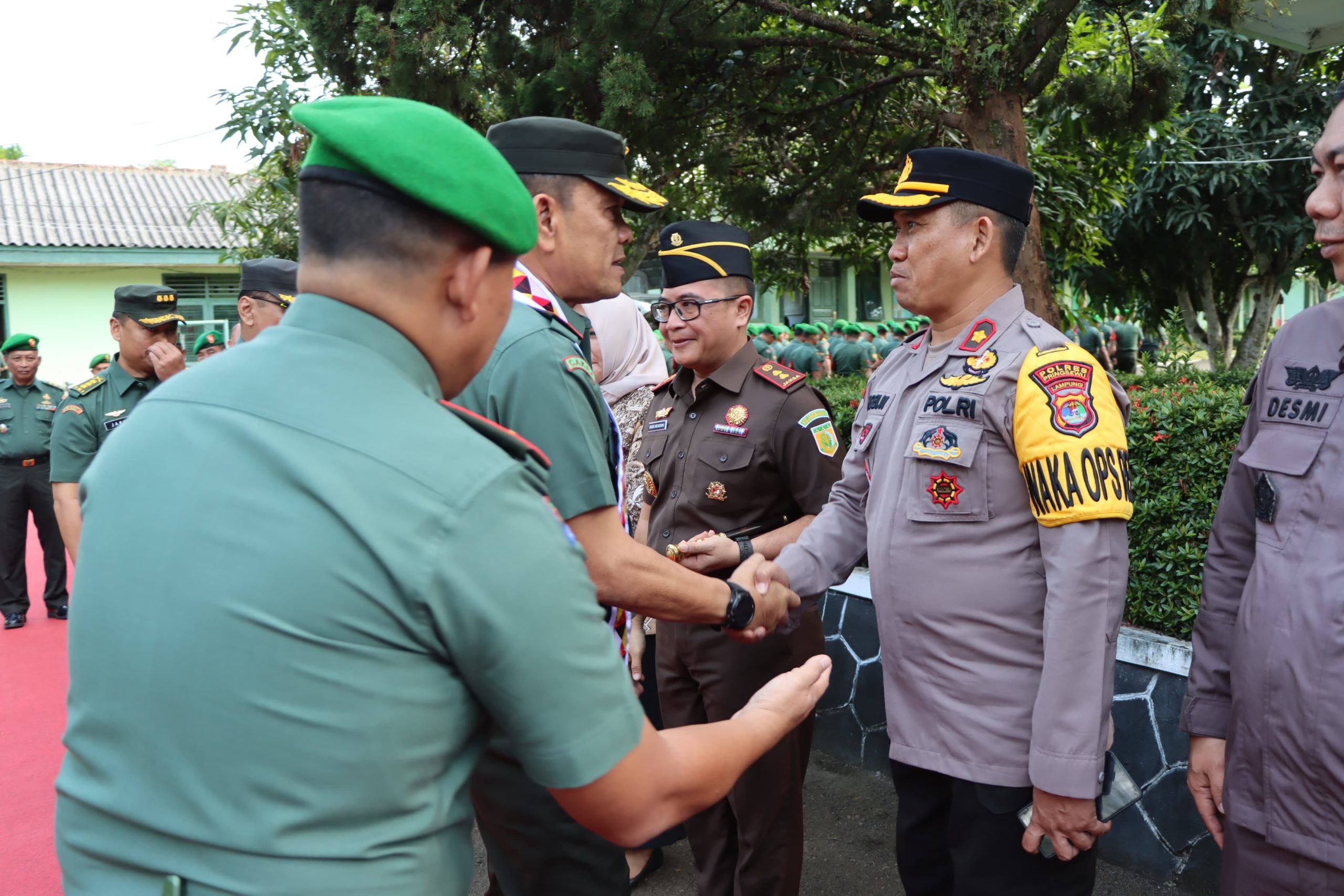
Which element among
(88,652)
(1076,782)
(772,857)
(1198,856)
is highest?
(88,652)

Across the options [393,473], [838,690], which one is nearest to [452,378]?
[393,473]

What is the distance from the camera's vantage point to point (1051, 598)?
2.10 metres

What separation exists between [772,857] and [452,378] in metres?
2.36

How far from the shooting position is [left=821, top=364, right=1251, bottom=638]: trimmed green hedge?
3590 millimetres

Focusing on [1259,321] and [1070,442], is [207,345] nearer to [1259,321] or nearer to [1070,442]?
[1070,442]

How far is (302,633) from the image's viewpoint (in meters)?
1.03

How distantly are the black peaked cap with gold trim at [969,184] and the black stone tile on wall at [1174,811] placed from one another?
206 cm

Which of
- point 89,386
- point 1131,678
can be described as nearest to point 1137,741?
point 1131,678

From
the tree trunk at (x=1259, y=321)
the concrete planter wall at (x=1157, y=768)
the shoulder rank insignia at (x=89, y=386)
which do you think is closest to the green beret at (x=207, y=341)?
the shoulder rank insignia at (x=89, y=386)

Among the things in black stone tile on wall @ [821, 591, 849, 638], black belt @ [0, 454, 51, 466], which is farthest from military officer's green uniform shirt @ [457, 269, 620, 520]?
black belt @ [0, 454, 51, 466]

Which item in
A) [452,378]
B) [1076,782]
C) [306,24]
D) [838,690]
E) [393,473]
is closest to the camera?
[393,473]

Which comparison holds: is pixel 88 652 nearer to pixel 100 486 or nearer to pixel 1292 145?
pixel 100 486

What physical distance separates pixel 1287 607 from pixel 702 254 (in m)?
2.22

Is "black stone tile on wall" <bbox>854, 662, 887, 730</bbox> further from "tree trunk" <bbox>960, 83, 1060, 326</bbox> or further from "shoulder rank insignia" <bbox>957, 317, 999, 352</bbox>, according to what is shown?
"shoulder rank insignia" <bbox>957, 317, 999, 352</bbox>
